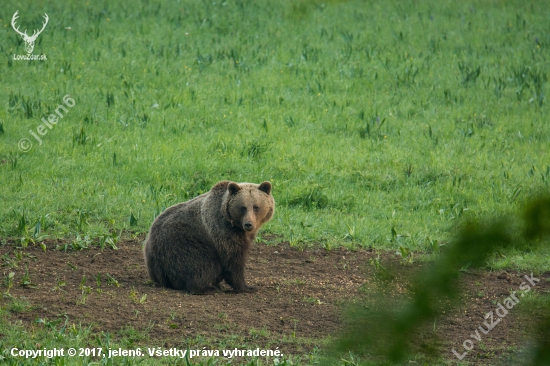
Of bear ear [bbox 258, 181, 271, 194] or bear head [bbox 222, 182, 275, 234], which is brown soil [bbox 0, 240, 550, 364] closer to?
bear head [bbox 222, 182, 275, 234]

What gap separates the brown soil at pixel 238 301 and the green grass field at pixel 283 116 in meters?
0.47

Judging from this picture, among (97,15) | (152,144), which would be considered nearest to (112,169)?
(152,144)

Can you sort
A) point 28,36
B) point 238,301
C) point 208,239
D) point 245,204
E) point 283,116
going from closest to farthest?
1. point 238,301
2. point 245,204
3. point 208,239
4. point 283,116
5. point 28,36

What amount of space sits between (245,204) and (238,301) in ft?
2.77

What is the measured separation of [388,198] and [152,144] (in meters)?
3.55

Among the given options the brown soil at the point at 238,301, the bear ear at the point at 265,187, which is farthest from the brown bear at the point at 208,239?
the brown soil at the point at 238,301

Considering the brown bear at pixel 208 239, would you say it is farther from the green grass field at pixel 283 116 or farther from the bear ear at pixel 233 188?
the green grass field at pixel 283 116

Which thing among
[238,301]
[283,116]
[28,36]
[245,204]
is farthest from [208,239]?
[28,36]

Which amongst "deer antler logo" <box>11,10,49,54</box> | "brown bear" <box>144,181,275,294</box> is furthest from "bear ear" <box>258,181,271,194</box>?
"deer antler logo" <box>11,10,49,54</box>

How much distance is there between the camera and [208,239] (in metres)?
6.36

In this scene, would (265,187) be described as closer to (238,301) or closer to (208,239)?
(208,239)

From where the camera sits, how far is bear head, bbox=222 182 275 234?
20.4 feet

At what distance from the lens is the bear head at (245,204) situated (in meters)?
6.21

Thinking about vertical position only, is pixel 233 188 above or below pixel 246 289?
above
